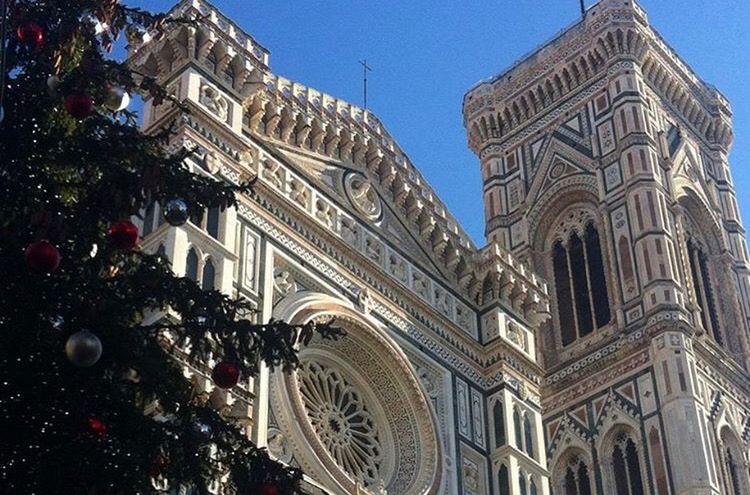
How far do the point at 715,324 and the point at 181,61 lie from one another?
15496 mm

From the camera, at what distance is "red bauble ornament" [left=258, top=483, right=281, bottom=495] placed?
784 centimetres

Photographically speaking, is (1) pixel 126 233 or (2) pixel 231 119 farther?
(2) pixel 231 119

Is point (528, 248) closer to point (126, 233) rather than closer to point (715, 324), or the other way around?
point (715, 324)

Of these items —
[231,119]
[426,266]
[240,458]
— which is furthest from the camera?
[426,266]

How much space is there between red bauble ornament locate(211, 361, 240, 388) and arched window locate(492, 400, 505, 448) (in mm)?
8987

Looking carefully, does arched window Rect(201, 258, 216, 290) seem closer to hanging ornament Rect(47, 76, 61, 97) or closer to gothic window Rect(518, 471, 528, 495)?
gothic window Rect(518, 471, 528, 495)

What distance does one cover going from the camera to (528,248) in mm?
29000

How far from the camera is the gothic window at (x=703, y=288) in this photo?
90.0ft

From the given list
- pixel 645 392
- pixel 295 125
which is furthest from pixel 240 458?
pixel 645 392

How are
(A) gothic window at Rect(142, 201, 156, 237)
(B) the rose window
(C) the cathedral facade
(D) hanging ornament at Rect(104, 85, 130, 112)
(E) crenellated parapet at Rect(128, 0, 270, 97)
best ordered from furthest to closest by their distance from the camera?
(E) crenellated parapet at Rect(128, 0, 270, 97) < (B) the rose window < (C) the cathedral facade < (A) gothic window at Rect(142, 201, 156, 237) < (D) hanging ornament at Rect(104, 85, 130, 112)

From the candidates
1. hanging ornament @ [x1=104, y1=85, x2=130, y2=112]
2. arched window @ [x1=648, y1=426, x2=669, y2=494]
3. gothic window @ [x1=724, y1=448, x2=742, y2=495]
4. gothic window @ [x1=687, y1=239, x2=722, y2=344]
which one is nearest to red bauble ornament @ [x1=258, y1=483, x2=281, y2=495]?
hanging ornament @ [x1=104, y1=85, x2=130, y2=112]

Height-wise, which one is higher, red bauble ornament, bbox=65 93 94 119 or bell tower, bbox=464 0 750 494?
bell tower, bbox=464 0 750 494

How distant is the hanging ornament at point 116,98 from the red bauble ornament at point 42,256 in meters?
1.53

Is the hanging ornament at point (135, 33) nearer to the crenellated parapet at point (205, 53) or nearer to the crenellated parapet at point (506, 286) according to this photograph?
the crenellated parapet at point (205, 53)
